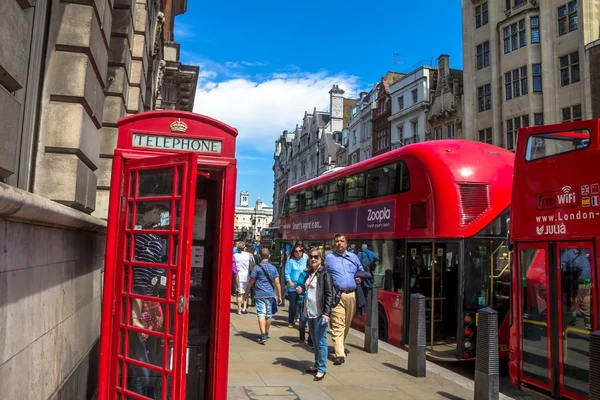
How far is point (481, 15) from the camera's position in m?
30.0

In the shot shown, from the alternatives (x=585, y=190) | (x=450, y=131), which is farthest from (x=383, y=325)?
(x=450, y=131)

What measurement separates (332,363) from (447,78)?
3013 cm

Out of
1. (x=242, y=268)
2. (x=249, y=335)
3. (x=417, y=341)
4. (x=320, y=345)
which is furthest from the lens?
(x=242, y=268)

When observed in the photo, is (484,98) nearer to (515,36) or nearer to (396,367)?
(515,36)

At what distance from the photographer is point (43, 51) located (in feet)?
17.1

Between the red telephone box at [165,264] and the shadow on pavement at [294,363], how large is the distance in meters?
2.44

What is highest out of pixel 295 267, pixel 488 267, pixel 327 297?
pixel 488 267

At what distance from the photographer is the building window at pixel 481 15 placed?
29.7 m

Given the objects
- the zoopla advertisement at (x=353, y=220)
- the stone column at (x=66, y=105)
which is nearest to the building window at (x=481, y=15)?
the zoopla advertisement at (x=353, y=220)

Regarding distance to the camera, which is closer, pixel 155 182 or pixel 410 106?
pixel 155 182

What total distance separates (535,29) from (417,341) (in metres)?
23.9

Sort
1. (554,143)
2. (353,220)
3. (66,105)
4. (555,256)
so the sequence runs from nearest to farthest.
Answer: (66,105), (555,256), (554,143), (353,220)

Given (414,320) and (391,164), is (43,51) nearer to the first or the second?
(414,320)

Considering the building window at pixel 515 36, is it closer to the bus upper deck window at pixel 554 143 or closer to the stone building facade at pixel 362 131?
the stone building facade at pixel 362 131
